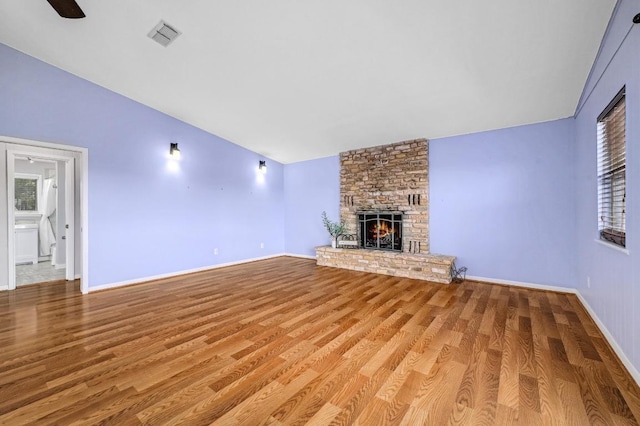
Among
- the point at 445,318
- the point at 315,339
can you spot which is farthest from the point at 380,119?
the point at 315,339

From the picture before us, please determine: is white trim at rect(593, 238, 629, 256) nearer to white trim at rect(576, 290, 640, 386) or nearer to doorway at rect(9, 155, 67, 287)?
white trim at rect(576, 290, 640, 386)

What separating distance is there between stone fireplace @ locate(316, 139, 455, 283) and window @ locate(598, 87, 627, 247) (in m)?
1.90

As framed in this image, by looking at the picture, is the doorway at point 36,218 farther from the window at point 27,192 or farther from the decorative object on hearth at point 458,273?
the decorative object on hearth at point 458,273

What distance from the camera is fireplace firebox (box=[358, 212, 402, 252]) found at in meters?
5.04

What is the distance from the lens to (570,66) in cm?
267

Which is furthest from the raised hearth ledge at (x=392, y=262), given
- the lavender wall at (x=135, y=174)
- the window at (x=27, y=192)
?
the window at (x=27, y=192)

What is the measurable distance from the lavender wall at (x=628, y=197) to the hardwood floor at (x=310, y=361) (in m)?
0.29

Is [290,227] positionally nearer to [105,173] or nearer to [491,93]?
[105,173]

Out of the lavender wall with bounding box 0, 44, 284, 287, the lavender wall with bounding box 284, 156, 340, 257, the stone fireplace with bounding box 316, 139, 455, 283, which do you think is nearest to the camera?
the lavender wall with bounding box 0, 44, 284, 287

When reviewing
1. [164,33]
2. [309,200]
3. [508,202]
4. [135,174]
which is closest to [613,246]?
[508,202]

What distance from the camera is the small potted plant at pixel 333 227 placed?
5650 millimetres

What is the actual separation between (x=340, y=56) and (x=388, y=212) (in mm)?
3024

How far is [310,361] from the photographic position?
1.98 m

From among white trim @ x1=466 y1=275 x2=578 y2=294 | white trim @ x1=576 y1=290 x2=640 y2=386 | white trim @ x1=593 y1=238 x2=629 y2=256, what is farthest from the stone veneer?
white trim @ x1=593 y1=238 x2=629 y2=256
